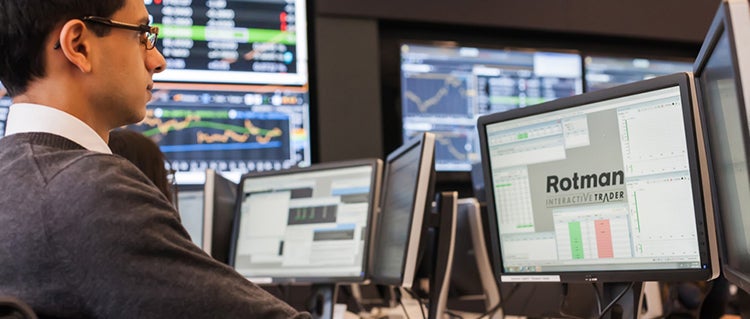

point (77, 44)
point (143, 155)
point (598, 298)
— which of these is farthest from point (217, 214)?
point (77, 44)

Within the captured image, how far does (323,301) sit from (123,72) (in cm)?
127

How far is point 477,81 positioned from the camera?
424cm

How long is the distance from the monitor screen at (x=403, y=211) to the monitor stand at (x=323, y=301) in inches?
5.9

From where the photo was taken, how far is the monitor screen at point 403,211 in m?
1.92

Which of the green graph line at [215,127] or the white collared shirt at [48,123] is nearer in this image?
the white collared shirt at [48,123]

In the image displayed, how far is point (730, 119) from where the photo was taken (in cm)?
107

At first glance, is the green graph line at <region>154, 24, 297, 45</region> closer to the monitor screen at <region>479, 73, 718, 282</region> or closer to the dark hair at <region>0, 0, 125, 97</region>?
the monitor screen at <region>479, 73, 718, 282</region>

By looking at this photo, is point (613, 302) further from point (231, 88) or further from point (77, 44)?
point (231, 88)

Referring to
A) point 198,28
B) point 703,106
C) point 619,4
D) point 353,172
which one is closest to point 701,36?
point 619,4

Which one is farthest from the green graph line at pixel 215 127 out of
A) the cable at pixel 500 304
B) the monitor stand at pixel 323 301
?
the cable at pixel 500 304

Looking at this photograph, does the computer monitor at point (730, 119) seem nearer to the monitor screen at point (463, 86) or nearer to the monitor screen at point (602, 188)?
the monitor screen at point (602, 188)

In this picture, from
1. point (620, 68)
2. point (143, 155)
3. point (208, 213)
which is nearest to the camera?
A: point (143, 155)

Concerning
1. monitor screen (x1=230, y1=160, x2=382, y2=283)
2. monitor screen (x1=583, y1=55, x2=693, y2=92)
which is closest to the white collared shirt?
monitor screen (x1=230, y1=160, x2=382, y2=283)

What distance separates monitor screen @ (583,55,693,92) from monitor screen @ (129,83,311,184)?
64.2 inches
